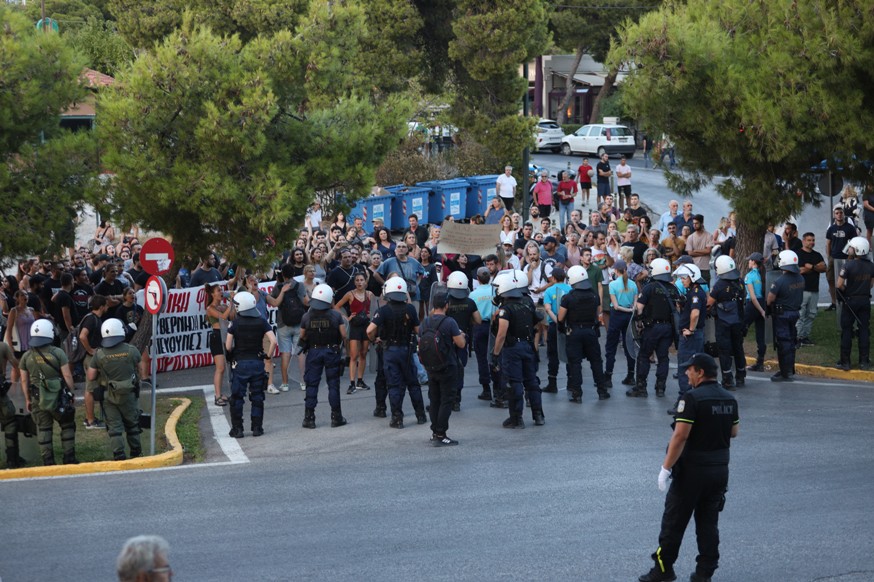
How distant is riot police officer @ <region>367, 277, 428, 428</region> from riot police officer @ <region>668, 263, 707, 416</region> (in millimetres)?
3572

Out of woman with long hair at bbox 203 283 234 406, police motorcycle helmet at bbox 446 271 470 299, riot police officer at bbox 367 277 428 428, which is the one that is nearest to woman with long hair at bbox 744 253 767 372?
police motorcycle helmet at bbox 446 271 470 299

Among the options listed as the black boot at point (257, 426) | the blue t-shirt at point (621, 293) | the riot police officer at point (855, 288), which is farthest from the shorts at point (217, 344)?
the riot police officer at point (855, 288)

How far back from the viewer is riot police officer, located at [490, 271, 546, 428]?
526 inches

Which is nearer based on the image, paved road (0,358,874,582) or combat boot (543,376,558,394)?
paved road (0,358,874,582)

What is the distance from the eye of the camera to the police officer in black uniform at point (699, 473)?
8.07m

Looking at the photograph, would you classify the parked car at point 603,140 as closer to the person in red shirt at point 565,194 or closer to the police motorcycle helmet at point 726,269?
the person in red shirt at point 565,194

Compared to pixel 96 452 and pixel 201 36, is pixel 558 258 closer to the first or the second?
pixel 201 36

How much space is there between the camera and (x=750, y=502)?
10.2m

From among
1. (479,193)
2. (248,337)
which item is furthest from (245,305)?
(479,193)

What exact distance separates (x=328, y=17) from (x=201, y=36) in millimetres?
1894

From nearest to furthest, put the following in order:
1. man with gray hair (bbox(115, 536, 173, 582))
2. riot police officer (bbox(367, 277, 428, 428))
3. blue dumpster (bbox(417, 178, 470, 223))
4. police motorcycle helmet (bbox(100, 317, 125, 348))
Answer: man with gray hair (bbox(115, 536, 173, 582)), police motorcycle helmet (bbox(100, 317, 125, 348)), riot police officer (bbox(367, 277, 428, 428)), blue dumpster (bbox(417, 178, 470, 223))

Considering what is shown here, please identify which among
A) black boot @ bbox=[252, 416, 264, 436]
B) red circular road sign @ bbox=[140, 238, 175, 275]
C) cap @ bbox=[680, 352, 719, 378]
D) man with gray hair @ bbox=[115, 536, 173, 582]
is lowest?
black boot @ bbox=[252, 416, 264, 436]

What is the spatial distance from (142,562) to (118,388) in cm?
788

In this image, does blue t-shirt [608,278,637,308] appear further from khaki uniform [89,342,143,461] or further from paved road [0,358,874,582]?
khaki uniform [89,342,143,461]
